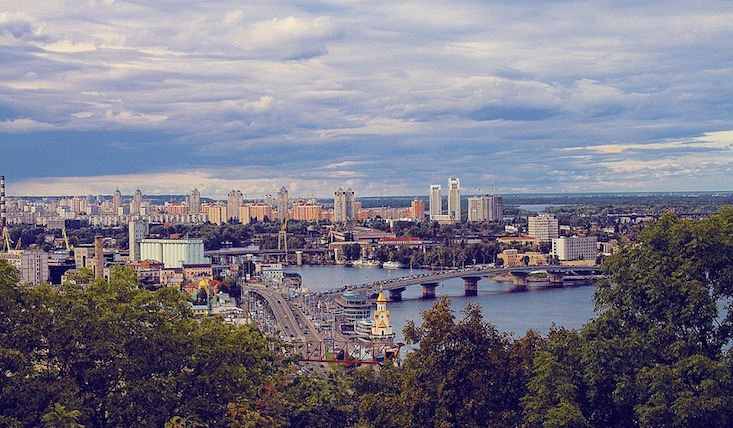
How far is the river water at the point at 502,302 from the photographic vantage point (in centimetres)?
1448

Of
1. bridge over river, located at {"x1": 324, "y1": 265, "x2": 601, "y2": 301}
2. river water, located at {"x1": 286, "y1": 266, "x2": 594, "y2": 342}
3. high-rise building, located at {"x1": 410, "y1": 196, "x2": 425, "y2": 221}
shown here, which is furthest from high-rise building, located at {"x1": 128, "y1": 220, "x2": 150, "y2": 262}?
high-rise building, located at {"x1": 410, "y1": 196, "x2": 425, "y2": 221}

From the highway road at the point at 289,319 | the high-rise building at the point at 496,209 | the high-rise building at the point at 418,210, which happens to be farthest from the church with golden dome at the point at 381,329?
the high-rise building at the point at 418,210

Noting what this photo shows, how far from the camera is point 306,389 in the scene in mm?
5215

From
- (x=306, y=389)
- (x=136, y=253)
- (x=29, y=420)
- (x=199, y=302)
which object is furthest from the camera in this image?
(x=136, y=253)

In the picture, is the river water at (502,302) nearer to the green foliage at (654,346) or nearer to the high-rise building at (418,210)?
the green foliage at (654,346)

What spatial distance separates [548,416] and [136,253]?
28236mm

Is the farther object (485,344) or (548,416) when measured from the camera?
(485,344)

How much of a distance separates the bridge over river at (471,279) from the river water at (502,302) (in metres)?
0.26

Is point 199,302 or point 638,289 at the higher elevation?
point 638,289

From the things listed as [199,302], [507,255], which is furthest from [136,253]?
[199,302]

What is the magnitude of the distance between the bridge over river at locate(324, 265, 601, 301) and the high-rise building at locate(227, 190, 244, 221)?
3544cm

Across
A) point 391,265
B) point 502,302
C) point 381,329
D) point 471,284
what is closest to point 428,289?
point 471,284

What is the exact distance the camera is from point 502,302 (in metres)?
18.9

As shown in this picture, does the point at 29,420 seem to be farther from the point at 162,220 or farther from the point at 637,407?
the point at 162,220
